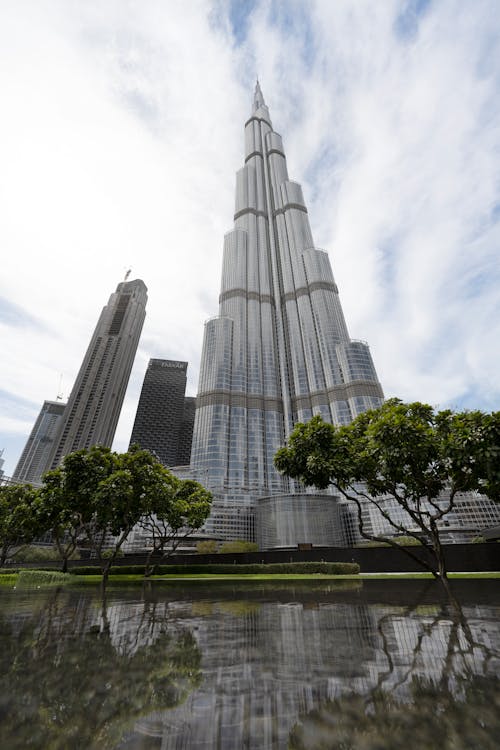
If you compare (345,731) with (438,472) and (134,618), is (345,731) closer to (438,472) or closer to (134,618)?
(134,618)

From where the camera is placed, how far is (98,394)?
17350cm

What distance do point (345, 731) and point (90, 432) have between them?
177094 mm

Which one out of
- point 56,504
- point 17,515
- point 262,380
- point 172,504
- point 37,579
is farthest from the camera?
point 262,380

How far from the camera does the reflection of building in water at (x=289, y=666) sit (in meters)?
3.94

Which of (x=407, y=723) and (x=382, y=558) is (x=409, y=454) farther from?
(x=382, y=558)

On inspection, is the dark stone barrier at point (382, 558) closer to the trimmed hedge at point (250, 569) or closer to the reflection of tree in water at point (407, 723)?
the trimmed hedge at point (250, 569)

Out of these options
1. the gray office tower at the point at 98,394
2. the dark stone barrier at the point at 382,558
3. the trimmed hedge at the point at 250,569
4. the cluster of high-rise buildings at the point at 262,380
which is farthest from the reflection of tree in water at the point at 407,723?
the gray office tower at the point at 98,394

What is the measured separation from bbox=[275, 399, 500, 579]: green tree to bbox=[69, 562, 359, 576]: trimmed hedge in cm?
1327

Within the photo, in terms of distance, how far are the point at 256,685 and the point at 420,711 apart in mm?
2289

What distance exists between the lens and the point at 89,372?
178750mm

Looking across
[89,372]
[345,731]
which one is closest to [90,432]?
[89,372]

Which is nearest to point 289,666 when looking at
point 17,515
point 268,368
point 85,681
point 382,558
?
point 85,681

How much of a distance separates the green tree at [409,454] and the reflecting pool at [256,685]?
7.78m

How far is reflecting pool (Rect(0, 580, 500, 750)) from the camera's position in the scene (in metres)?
3.68
